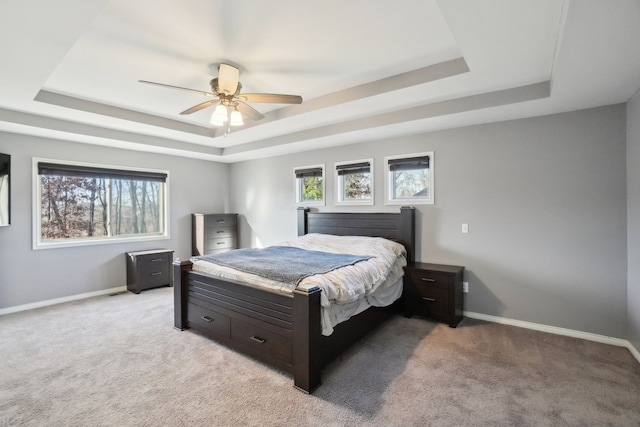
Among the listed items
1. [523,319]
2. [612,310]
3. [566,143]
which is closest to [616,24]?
[566,143]

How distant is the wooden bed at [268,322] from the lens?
218cm

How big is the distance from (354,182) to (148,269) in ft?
11.6

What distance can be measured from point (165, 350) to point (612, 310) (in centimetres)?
428

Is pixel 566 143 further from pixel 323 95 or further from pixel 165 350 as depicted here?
pixel 165 350

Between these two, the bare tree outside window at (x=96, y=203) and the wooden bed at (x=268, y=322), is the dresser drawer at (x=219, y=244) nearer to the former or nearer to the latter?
the bare tree outside window at (x=96, y=203)

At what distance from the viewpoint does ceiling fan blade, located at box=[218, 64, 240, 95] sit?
8.38 ft

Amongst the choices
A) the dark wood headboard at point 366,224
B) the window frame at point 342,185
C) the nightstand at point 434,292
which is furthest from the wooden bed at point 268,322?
the window frame at point 342,185

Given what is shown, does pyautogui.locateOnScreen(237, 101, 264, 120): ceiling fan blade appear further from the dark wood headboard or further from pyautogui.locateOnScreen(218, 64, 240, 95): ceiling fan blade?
the dark wood headboard

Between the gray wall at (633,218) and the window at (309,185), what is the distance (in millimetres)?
3549

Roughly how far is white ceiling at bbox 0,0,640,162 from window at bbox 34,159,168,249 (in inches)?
25.9

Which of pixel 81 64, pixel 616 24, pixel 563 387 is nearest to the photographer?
pixel 616 24

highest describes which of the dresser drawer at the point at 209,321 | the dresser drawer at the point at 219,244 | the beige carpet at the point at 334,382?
the dresser drawer at the point at 219,244

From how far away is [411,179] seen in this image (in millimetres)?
4141

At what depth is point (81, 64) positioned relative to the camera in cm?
262
